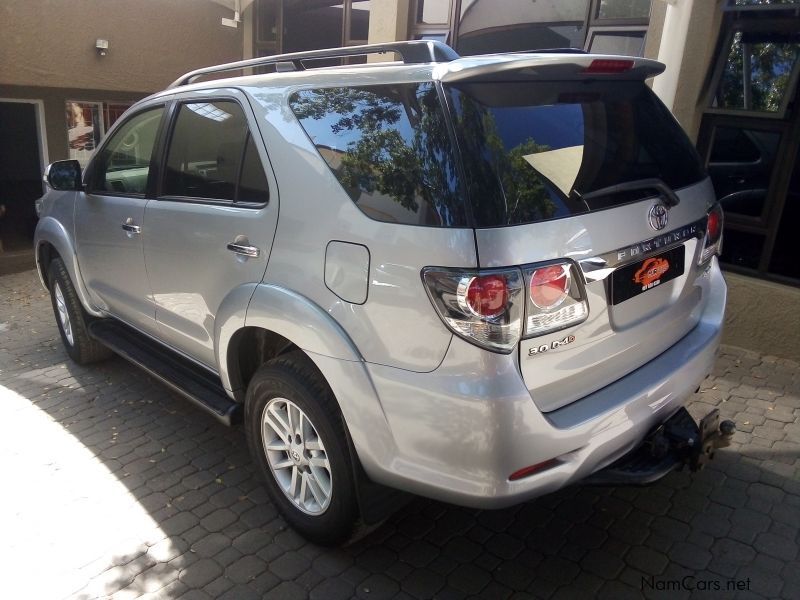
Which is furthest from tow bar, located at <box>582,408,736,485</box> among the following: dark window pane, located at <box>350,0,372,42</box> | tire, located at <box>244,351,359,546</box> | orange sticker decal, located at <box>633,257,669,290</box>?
dark window pane, located at <box>350,0,372,42</box>

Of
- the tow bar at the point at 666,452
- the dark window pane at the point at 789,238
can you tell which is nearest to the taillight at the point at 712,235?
the tow bar at the point at 666,452

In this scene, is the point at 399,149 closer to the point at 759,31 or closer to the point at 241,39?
the point at 759,31

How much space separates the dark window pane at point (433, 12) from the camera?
775 centimetres

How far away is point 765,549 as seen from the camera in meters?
2.88

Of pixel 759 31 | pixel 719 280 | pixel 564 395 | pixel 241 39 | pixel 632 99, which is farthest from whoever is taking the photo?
pixel 241 39

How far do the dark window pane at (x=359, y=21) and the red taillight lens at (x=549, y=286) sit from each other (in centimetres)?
747

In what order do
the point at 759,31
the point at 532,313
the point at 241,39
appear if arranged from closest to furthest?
the point at 532,313, the point at 759,31, the point at 241,39

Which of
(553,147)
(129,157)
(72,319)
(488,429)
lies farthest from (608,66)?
(72,319)

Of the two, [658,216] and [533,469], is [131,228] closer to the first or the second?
[533,469]

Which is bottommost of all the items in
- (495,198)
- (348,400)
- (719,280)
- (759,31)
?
(348,400)

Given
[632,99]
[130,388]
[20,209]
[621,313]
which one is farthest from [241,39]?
[621,313]

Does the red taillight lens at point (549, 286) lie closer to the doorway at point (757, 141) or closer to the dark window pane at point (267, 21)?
the doorway at point (757, 141)

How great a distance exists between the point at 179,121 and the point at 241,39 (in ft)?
23.5

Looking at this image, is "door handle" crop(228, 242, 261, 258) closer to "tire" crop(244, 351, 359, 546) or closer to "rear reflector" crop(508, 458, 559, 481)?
"tire" crop(244, 351, 359, 546)
